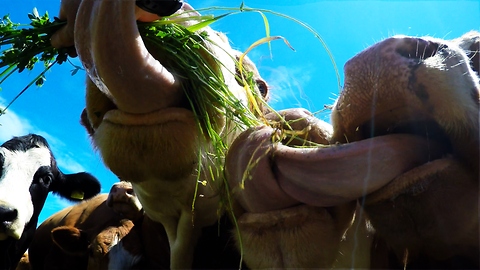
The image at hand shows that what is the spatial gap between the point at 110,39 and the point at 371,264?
117cm

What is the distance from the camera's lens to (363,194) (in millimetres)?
1446

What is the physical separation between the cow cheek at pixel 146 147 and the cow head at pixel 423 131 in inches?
25.0

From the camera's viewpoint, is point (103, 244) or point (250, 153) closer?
point (250, 153)

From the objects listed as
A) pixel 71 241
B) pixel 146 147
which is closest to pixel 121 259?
pixel 71 241

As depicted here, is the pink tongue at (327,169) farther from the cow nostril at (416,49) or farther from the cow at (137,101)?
the cow at (137,101)

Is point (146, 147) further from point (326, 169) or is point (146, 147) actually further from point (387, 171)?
point (387, 171)

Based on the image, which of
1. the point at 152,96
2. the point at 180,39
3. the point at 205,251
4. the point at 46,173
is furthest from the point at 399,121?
the point at 46,173

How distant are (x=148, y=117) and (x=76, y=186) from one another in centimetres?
386

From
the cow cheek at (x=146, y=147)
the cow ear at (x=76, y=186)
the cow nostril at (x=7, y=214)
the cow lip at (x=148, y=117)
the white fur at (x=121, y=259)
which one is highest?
the cow lip at (x=148, y=117)

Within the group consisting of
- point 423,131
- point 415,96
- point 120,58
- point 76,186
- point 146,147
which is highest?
point 120,58

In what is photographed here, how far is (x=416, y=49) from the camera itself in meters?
1.50

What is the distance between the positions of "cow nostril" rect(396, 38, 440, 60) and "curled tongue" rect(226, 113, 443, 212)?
235 millimetres

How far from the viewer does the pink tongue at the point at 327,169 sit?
4.60 feet

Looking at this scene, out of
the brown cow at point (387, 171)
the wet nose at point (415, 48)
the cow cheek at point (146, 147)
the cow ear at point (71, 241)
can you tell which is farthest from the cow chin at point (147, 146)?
the cow ear at point (71, 241)
